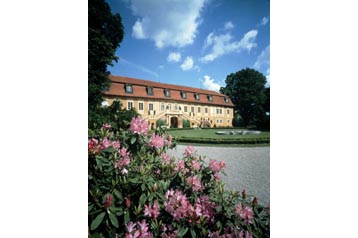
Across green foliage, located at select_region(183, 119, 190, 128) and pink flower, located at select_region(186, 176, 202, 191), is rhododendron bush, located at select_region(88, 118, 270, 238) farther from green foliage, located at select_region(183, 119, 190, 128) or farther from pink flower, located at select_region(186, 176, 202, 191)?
green foliage, located at select_region(183, 119, 190, 128)

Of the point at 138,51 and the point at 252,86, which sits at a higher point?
the point at 138,51

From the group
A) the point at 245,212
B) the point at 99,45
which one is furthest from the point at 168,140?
the point at 99,45

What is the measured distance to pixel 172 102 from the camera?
1.62 meters

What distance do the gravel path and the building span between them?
18 centimetres

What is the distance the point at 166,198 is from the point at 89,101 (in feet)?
2.32

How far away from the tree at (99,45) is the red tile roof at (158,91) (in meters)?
0.06

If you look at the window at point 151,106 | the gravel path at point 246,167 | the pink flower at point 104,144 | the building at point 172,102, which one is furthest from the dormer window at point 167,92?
the pink flower at point 104,144

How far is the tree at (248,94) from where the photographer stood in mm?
1644

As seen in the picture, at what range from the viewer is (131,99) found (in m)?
1.53

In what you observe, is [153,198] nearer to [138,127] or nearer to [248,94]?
[138,127]

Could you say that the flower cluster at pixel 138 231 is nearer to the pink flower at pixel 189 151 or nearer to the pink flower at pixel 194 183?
the pink flower at pixel 194 183

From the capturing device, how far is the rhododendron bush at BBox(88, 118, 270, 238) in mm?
1129
